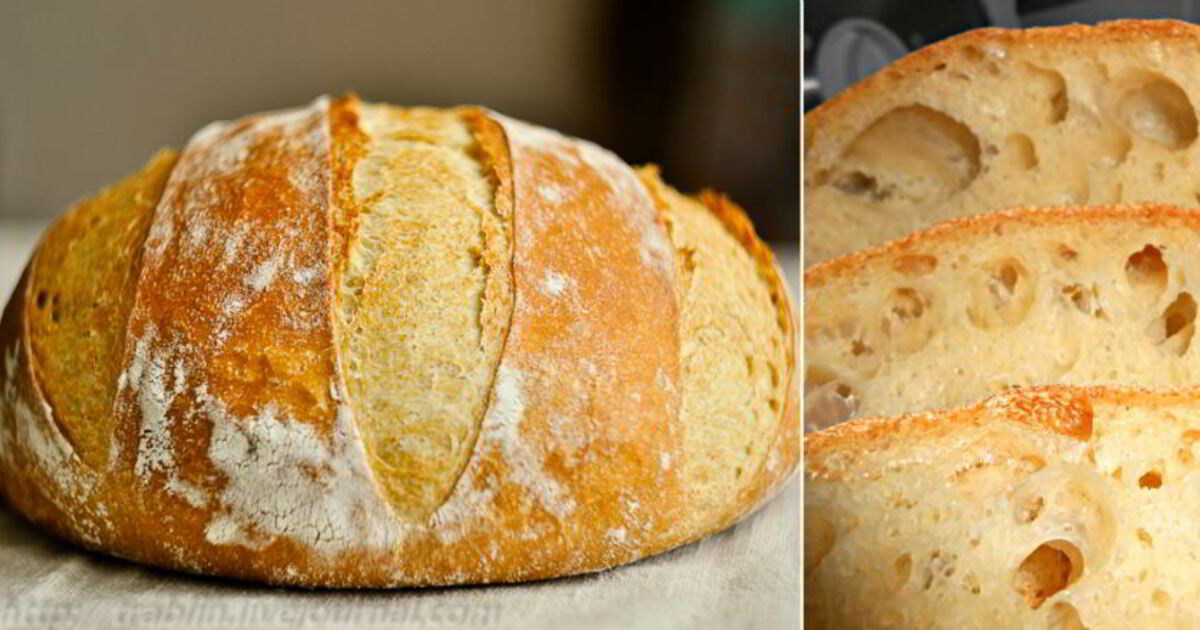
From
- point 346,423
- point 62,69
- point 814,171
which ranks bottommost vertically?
point 346,423

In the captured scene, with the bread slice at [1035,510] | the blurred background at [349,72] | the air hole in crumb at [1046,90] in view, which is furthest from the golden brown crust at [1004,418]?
the air hole in crumb at [1046,90]

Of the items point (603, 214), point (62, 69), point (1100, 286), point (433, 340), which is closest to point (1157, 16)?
point (1100, 286)

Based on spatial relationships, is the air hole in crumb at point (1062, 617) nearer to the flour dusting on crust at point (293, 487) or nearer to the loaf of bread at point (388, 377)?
the loaf of bread at point (388, 377)

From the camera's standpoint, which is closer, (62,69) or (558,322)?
(558,322)

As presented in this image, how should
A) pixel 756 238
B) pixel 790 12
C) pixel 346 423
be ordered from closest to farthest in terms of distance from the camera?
1. pixel 346 423
2. pixel 790 12
3. pixel 756 238

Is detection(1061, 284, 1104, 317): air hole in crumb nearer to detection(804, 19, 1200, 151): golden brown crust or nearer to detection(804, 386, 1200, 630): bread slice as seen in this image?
detection(804, 386, 1200, 630): bread slice

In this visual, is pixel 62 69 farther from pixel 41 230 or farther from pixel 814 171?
pixel 814 171

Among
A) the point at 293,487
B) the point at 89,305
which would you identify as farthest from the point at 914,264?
the point at 89,305

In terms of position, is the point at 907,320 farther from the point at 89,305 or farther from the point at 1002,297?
the point at 89,305
